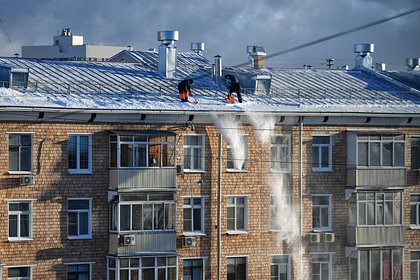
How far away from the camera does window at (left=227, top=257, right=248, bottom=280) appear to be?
48219 millimetres

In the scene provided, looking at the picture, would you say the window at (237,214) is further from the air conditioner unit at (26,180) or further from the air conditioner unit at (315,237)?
the air conditioner unit at (26,180)

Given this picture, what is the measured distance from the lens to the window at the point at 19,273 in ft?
146

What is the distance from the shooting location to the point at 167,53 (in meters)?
51.7

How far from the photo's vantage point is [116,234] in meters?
45.8

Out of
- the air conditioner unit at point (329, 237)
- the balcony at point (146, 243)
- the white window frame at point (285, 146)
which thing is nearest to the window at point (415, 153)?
the air conditioner unit at point (329, 237)

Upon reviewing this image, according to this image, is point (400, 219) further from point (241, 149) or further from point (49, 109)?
point (49, 109)

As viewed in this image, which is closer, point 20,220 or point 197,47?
point 20,220

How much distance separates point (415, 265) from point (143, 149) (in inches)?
469

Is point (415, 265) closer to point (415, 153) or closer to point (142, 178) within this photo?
point (415, 153)

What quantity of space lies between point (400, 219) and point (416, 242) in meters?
1.25

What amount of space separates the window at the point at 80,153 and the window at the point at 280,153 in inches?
278

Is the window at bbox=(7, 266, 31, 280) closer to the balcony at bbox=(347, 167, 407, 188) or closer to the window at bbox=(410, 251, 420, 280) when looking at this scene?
the balcony at bbox=(347, 167, 407, 188)

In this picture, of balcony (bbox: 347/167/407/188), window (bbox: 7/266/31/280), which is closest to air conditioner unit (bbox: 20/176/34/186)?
window (bbox: 7/266/31/280)

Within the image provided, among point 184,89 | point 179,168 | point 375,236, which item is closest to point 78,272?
point 179,168
